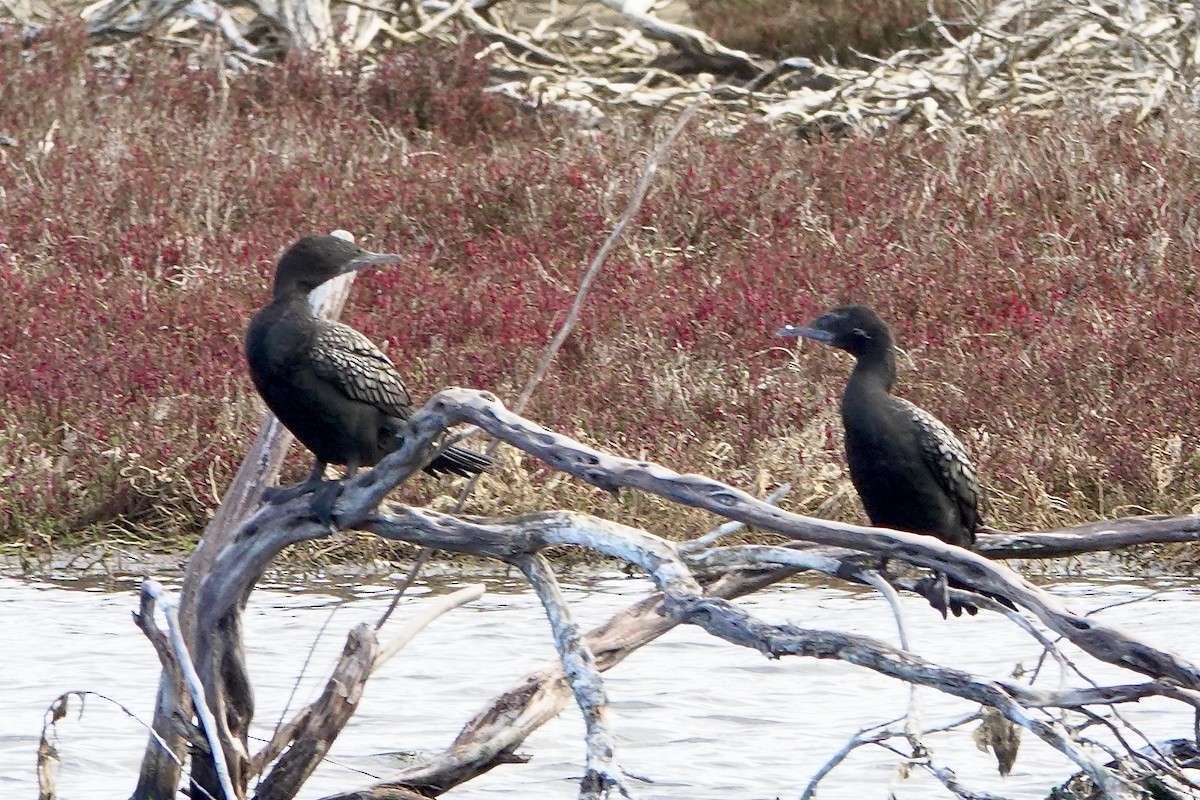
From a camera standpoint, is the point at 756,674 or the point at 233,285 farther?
the point at 233,285

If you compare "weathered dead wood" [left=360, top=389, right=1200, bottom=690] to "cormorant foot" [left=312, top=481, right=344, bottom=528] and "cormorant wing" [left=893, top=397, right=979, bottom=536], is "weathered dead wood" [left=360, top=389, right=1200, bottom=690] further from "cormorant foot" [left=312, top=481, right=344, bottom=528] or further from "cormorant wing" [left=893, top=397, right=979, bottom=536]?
"cormorant wing" [left=893, top=397, right=979, bottom=536]

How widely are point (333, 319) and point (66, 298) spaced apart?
3666 millimetres

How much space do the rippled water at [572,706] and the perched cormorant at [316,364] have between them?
45cm

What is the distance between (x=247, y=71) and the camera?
439 inches

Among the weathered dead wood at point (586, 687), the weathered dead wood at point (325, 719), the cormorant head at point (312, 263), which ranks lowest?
the weathered dead wood at point (325, 719)

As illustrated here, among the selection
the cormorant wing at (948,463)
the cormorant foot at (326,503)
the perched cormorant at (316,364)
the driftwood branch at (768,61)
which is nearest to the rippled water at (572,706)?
the perched cormorant at (316,364)

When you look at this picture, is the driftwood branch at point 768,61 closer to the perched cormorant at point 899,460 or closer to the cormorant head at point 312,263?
the perched cormorant at point 899,460

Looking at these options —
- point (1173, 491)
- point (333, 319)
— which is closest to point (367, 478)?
point (333, 319)

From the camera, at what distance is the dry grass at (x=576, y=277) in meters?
7.04

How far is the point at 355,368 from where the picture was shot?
4410 mm

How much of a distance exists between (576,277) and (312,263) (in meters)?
4.28

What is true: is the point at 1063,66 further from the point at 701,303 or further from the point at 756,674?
the point at 756,674

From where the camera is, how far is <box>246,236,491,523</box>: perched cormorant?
4387mm

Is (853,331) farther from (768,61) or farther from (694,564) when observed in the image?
(768,61)
